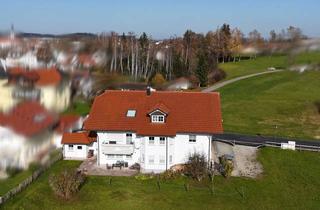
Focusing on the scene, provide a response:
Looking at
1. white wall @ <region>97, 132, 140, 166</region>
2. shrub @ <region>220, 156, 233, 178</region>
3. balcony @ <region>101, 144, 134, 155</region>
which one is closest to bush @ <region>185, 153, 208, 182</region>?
shrub @ <region>220, 156, 233, 178</region>

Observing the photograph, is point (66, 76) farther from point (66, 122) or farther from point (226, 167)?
point (226, 167)

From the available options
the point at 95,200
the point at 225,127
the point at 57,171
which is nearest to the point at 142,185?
the point at 95,200

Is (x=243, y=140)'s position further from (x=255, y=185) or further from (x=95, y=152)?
(x=95, y=152)

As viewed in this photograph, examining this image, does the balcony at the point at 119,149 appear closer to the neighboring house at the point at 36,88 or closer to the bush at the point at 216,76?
the neighboring house at the point at 36,88

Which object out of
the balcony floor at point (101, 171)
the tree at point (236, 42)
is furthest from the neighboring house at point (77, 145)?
the tree at point (236, 42)

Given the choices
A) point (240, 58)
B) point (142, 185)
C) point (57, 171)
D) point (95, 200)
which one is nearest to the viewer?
point (95, 200)
